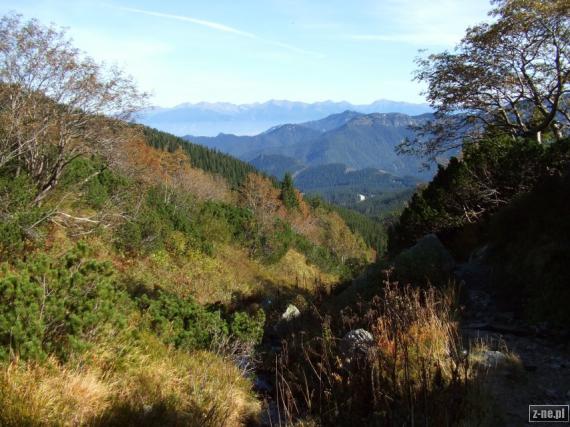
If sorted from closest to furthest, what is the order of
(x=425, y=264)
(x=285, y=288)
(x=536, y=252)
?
1. (x=536, y=252)
2. (x=425, y=264)
3. (x=285, y=288)

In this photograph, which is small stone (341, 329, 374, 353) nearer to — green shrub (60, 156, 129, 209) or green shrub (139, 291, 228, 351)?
green shrub (139, 291, 228, 351)

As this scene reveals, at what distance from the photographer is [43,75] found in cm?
1173

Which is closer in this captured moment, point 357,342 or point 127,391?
point 127,391

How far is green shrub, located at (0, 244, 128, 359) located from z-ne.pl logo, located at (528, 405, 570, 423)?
13.2ft

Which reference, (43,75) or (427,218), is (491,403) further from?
(43,75)

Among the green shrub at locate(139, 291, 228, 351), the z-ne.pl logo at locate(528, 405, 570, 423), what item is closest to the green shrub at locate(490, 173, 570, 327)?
the z-ne.pl logo at locate(528, 405, 570, 423)

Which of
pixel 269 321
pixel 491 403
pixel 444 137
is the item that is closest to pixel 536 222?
pixel 491 403

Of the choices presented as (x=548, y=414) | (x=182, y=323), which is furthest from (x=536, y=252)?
(x=182, y=323)

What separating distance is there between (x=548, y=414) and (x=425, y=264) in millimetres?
4162

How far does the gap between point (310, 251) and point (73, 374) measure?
85.5 ft

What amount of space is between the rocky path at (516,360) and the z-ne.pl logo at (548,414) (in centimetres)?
5

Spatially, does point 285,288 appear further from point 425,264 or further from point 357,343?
point 357,343

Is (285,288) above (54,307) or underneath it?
underneath

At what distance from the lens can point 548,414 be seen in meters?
3.50
